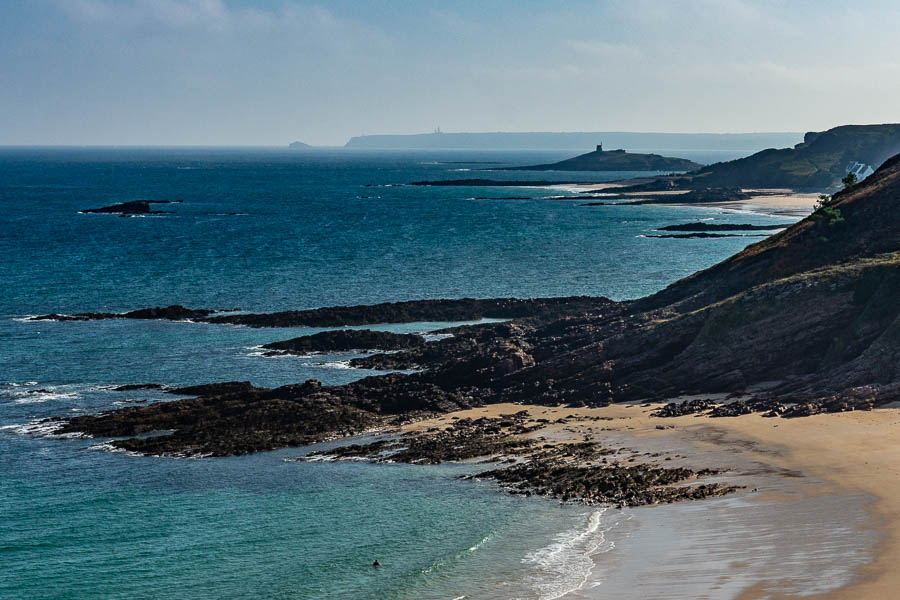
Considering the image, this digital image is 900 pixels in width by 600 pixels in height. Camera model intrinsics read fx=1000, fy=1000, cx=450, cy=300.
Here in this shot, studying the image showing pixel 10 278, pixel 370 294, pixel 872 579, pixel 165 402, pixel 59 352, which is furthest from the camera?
pixel 10 278

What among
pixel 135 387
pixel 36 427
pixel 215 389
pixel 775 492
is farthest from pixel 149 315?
pixel 775 492

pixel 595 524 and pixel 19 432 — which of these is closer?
pixel 595 524

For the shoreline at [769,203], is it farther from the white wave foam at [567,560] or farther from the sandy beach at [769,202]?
the white wave foam at [567,560]

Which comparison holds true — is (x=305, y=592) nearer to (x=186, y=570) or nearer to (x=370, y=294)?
(x=186, y=570)

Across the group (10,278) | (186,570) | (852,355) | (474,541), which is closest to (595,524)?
(474,541)

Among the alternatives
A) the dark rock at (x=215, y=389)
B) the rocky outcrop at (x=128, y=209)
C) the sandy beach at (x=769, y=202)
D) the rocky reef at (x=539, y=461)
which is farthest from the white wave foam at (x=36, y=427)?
the rocky outcrop at (x=128, y=209)

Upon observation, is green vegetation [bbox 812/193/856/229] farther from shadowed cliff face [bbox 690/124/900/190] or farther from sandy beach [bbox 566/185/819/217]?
shadowed cliff face [bbox 690/124/900/190]

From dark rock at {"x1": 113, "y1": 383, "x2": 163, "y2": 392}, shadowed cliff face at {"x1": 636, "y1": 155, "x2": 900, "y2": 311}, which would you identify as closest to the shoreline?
shadowed cliff face at {"x1": 636, "y1": 155, "x2": 900, "y2": 311}
